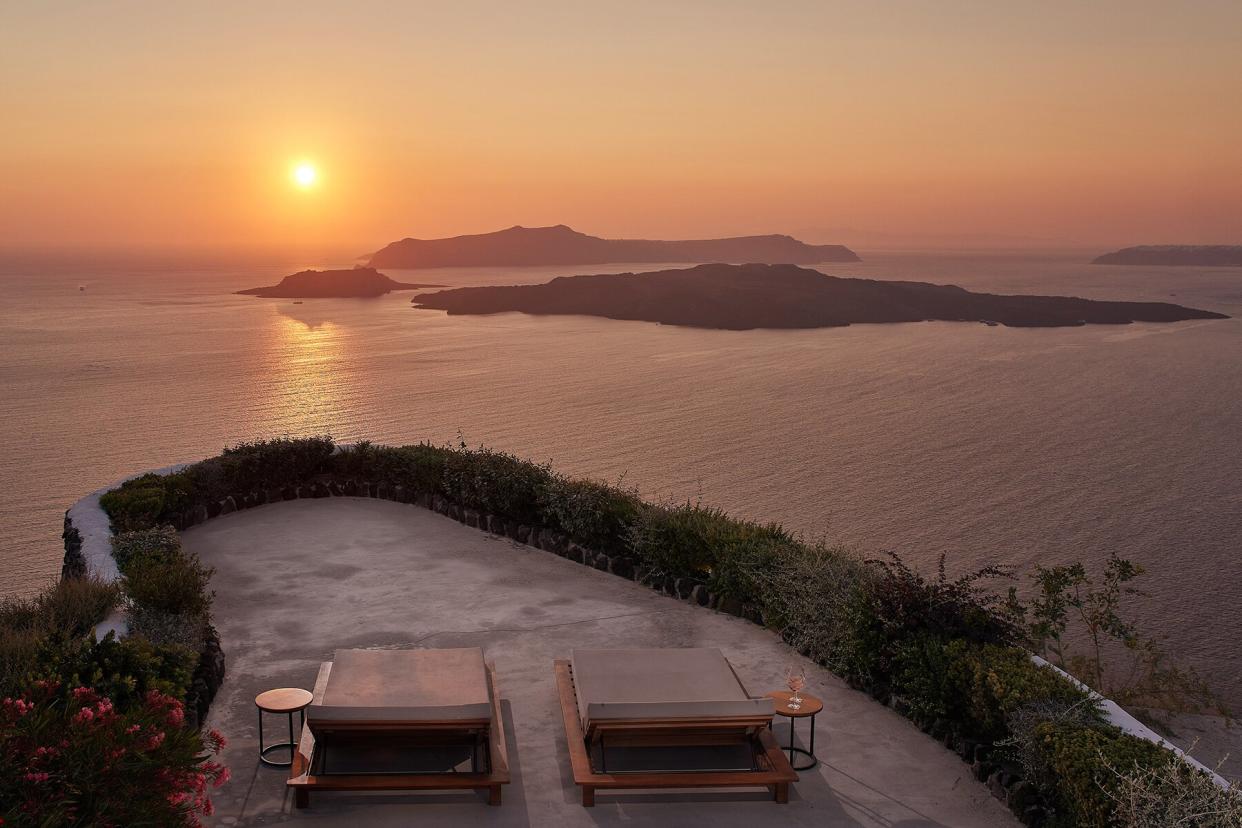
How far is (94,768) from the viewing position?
4945 mm

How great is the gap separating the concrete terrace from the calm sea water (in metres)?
10.1

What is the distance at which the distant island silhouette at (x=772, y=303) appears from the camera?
115m

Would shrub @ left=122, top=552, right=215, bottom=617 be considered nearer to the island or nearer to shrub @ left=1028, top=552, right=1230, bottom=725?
shrub @ left=1028, top=552, right=1230, bottom=725

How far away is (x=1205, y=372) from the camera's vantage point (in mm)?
82375

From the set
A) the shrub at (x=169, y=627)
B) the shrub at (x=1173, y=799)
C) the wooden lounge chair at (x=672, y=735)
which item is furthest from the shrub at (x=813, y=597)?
the shrub at (x=169, y=627)

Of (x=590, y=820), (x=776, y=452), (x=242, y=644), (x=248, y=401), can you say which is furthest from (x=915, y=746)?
(x=248, y=401)

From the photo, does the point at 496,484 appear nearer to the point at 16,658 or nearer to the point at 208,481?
the point at 208,481

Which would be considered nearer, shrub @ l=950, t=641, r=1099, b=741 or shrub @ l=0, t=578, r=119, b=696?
shrub @ l=950, t=641, r=1099, b=741

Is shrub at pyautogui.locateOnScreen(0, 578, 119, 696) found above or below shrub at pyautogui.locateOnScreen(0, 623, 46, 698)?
below

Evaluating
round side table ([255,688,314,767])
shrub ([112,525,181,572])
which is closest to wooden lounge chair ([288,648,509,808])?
round side table ([255,688,314,767])

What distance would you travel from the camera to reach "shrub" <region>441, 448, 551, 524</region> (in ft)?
47.0

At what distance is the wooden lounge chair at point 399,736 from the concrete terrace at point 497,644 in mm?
305

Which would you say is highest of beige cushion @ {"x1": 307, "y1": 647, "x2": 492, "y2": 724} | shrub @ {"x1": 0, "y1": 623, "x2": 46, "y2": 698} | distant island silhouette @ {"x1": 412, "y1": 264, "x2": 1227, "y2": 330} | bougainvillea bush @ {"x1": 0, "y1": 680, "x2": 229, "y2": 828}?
distant island silhouette @ {"x1": 412, "y1": 264, "x2": 1227, "y2": 330}

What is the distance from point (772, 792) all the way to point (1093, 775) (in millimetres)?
2304
